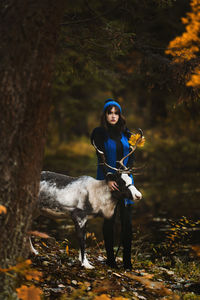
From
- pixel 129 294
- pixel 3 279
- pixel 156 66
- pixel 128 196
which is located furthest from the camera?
pixel 156 66

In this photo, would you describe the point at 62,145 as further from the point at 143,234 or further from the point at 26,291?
the point at 26,291

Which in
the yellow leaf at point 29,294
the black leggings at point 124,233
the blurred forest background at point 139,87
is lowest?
the yellow leaf at point 29,294

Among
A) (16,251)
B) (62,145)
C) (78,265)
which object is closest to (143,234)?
(78,265)

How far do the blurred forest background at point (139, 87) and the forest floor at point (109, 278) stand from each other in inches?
58.0

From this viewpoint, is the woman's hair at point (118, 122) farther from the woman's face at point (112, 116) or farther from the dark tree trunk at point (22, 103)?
the dark tree trunk at point (22, 103)

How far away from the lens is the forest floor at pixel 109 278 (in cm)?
390

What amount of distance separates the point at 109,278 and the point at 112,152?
1.71 metres

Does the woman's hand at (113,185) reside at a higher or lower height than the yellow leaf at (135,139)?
lower

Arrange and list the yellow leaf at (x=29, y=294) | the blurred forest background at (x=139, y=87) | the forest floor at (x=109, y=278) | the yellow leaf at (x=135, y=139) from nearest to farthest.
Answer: the yellow leaf at (x=29, y=294) → the forest floor at (x=109, y=278) → the yellow leaf at (x=135, y=139) → the blurred forest background at (x=139, y=87)

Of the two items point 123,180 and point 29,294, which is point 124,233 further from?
point 29,294

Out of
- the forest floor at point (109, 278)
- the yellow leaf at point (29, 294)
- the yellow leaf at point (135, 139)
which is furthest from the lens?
the yellow leaf at point (135, 139)

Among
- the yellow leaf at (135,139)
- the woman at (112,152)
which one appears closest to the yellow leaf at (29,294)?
the woman at (112,152)

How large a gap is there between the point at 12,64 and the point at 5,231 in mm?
1437

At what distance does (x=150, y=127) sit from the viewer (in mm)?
23109
